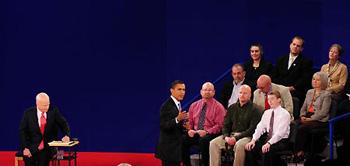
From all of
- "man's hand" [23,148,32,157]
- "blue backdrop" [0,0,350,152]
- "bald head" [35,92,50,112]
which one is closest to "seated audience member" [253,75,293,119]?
"blue backdrop" [0,0,350,152]

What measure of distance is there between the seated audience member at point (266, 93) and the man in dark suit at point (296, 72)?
42 cm

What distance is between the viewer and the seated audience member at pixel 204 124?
29.3 ft

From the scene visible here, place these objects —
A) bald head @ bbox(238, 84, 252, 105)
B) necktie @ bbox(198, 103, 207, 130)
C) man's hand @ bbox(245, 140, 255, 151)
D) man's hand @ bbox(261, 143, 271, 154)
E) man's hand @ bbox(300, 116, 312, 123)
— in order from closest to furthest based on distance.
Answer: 1. man's hand @ bbox(261, 143, 271, 154)
2. man's hand @ bbox(245, 140, 255, 151)
3. bald head @ bbox(238, 84, 252, 105)
4. man's hand @ bbox(300, 116, 312, 123)
5. necktie @ bbox(198, 103, 207, 130)

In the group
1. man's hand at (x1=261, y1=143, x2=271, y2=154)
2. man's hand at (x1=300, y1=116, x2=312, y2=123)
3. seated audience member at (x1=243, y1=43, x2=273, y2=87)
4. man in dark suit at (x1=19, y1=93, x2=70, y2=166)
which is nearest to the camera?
man's hand at (x1=261, y1=143, x2=271, y2=154)

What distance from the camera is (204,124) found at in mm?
9117

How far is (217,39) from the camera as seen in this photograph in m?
10.2

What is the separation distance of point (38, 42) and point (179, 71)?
218cm

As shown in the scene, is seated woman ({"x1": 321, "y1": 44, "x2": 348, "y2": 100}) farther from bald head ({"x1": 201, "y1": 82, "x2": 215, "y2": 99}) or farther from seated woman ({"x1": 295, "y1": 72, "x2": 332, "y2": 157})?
bald head ({"x1": 201, "y1": 82, "x2": 215, "y2": 99})

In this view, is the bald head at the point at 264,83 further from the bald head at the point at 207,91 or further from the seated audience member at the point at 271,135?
the bald head at the point at 207,91

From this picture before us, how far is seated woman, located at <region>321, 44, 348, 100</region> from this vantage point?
8867 millimetres

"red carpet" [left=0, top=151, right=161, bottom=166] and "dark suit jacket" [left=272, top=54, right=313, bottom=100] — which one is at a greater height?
"dark suit jacket" [left=272, top=54, right=313, bottom=100]

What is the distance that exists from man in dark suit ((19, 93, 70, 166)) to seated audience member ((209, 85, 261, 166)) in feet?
6.09

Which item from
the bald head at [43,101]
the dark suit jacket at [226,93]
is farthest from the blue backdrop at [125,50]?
the bald head at [43,101]

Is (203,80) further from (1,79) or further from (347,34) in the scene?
(1,79)
